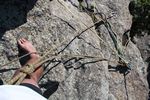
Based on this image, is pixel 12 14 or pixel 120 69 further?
pixel 120 69

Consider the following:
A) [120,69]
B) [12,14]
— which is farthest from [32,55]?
[120,69]

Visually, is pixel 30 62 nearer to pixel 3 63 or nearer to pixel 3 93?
pixel 3 63

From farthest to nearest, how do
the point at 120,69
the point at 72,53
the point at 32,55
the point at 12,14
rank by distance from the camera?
1. the point at 120,69
2. the point at 72,53
3. the point at 12,14
4. the point at 32,55

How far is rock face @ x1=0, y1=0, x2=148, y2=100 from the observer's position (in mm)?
5172

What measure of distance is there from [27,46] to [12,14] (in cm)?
40

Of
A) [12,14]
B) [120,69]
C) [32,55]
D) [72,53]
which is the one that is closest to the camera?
[32,55]

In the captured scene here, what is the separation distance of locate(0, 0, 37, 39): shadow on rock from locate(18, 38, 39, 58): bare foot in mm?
194

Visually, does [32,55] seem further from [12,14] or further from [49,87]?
[12,14]

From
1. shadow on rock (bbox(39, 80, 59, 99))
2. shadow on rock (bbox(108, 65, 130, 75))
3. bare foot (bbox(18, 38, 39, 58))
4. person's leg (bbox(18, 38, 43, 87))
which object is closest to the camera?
person's leg (bbox(18, 38, 43, 87))

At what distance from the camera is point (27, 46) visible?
5027 mm

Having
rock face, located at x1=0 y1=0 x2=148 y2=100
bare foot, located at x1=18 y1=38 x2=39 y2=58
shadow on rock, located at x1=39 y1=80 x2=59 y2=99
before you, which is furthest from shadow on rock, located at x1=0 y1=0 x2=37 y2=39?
shadow on rock, located at x1=39 y1=80 x2=59 y2=99

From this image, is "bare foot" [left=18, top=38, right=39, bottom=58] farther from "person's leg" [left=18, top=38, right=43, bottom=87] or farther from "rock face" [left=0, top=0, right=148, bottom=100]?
"rock face" [left=0, top=0, right=148, bottom=100]

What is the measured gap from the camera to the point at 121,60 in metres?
6.16

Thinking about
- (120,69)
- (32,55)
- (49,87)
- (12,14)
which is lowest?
(120,69)
